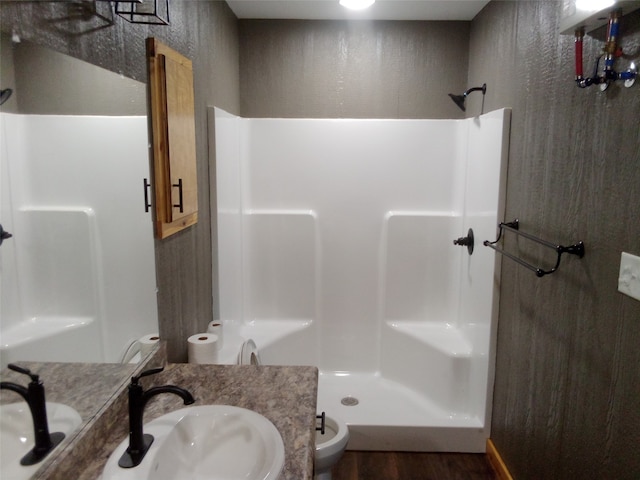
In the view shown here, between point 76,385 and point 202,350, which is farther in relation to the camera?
point 202,350

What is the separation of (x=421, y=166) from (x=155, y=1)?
198 cm

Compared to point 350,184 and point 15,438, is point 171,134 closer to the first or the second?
point 15,438

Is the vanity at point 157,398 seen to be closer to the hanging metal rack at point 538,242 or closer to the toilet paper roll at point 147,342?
the toilet paper roll at point 147,342

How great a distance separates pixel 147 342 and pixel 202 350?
1.34 feet

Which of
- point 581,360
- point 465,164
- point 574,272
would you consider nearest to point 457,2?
point 465,164

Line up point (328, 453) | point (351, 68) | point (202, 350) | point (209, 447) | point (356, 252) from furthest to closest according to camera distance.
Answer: point (356, 252), point (351, 68), point (328, 453), point (202, 350), point (209, 447)

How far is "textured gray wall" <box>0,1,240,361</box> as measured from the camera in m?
1.06

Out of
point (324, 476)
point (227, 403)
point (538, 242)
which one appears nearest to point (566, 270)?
point (538, 242)

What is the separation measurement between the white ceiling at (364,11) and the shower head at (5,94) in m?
2.10

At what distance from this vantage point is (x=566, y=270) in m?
1.66

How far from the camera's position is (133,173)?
1.42 meters

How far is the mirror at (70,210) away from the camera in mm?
918

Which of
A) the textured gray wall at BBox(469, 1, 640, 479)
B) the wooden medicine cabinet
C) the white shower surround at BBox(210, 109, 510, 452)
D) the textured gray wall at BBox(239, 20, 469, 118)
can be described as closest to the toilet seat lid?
the white shower surround at BBox(210, 109, 510, 452)

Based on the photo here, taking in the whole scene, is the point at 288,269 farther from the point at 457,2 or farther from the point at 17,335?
the point at 17,335
